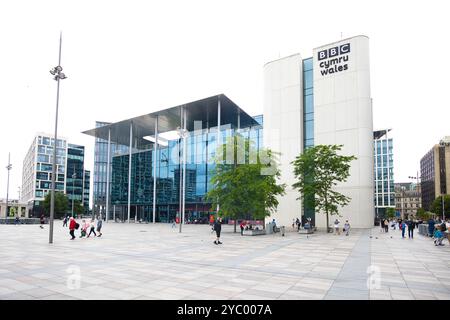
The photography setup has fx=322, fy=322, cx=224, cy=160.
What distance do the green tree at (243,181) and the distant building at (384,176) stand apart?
95591 mm

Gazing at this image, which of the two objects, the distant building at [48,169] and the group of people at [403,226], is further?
the distant building at [48,169]

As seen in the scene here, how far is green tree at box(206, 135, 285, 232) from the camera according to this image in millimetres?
31250

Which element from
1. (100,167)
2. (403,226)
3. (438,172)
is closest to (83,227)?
(403,226)

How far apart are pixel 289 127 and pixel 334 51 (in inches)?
481

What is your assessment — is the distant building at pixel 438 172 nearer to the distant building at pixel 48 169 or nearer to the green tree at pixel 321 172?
the green tree at pixel 321 172

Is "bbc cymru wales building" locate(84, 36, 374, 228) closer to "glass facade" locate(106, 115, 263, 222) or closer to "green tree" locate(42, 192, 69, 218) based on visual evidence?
"glass facade" locate(106, 115, 263, 222)

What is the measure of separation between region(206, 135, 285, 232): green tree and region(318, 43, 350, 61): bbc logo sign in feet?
64.6

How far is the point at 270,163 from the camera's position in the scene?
35906mm

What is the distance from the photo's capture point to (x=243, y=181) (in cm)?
3191

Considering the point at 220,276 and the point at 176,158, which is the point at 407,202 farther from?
the point at 220,276

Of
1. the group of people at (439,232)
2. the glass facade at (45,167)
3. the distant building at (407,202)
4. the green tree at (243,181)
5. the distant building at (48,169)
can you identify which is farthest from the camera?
the distant building at (407,202)

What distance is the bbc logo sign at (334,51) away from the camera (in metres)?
44.4

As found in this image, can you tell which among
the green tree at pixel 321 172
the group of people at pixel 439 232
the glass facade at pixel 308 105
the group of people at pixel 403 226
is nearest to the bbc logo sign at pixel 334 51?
the glass facade at pixel 308 105
